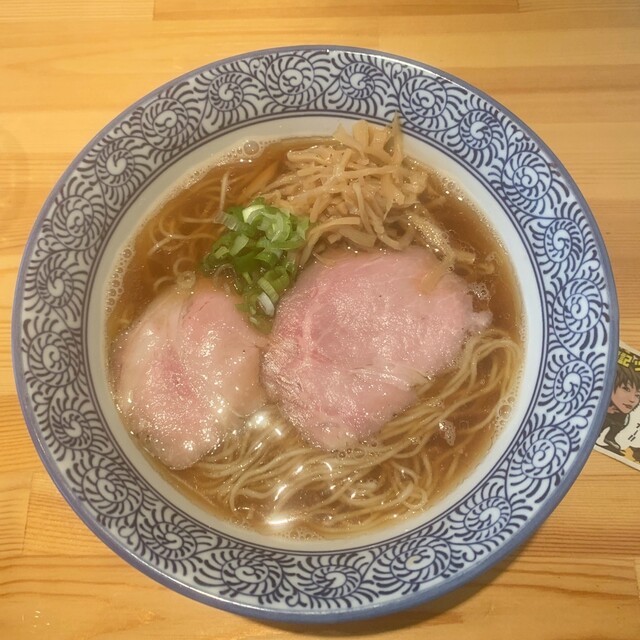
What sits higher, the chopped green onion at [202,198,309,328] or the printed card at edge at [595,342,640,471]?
the chopped green onion at [202,198,309,328]

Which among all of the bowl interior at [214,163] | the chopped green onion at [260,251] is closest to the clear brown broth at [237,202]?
the bowl interior at [214,163]

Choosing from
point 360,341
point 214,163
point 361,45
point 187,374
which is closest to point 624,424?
point 360,341

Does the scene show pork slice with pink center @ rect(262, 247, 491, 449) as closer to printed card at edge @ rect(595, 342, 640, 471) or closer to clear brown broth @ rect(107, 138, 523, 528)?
clear brown broth @ rect(107, 138, 523, 528)

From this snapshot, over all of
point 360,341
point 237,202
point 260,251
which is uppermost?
point 237,202

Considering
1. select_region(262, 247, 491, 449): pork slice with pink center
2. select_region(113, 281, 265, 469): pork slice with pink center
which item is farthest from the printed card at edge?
select_region(113, 281, 265, 469): pork slice with pink center

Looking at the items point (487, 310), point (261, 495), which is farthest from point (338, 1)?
point (261, 495)

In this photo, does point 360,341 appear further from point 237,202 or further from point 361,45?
point 361,45

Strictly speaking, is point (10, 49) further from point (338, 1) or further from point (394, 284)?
point (394, 284)
